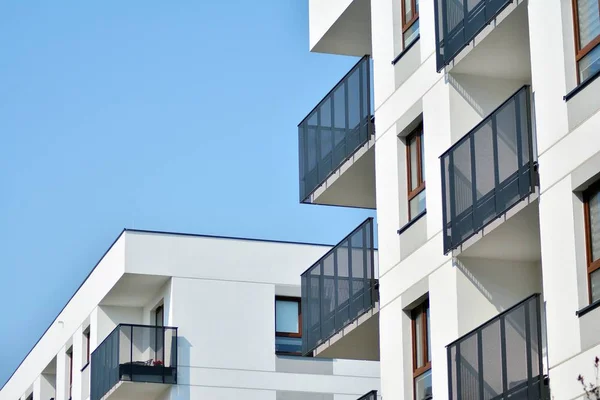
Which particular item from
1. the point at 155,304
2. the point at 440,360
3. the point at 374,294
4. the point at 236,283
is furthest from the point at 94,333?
the point at 440,360

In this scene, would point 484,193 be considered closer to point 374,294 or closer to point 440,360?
point 440,360

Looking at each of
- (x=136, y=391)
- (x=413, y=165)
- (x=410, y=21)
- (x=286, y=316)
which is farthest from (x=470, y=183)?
(x=136, y=391)

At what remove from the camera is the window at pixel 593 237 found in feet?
59.1

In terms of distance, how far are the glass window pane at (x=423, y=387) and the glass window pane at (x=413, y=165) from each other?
3027 millimetres

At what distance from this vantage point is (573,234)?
18406mm

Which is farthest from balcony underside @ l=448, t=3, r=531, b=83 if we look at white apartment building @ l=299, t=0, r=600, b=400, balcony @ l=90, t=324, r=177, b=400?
balcony @ l=90, t=324, r=177, b=400

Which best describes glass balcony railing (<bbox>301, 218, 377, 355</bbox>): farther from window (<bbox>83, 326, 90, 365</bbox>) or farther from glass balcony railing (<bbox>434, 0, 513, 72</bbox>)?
window (<bbox>83, 326, 90, 365</bbox>)

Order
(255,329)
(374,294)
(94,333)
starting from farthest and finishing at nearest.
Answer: (94,333), (255,329), (374,294)

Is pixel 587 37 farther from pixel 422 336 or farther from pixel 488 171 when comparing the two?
pixel 422 336

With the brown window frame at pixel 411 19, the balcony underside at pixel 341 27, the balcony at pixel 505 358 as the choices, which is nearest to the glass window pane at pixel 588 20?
the balcony at pixel 505 358

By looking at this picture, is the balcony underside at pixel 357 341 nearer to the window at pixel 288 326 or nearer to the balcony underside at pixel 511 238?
the balcony underside at pixel 511 238

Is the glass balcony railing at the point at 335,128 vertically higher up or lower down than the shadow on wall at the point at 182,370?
higher up

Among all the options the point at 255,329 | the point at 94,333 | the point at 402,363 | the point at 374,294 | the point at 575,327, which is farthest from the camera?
the point at 94,333

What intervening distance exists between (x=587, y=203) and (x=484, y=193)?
295cm
